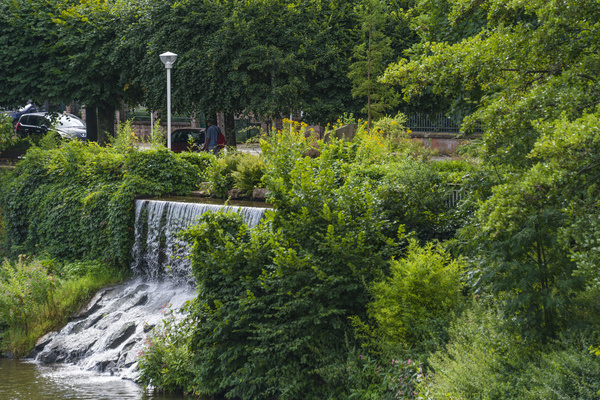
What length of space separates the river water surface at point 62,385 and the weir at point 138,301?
0.29 metres

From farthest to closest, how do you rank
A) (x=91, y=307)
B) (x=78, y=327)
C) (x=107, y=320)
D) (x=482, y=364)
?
(x=91, y=307)
(x=78, y=327)
(x=107, y=320)
(x=482, y=364)

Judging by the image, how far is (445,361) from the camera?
6691 millimetres

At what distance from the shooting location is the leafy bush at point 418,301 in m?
7.59

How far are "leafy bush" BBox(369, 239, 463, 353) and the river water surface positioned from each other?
10.4ft

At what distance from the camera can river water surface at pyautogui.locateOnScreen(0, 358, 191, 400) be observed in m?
9.48

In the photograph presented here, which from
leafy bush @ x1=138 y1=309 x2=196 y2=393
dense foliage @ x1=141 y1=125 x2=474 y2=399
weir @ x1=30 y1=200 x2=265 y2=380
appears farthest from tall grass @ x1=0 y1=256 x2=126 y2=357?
dense foliage @ x1=141 y1=125 x2=474 y2=399

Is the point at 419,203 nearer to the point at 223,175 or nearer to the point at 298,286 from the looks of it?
the point at 298,286

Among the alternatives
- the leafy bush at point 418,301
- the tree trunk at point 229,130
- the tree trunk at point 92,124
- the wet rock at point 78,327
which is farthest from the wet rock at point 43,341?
the tree trunk at point 92,124

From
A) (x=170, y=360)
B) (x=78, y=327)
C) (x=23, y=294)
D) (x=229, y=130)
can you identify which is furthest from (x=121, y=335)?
(x=229, y=130)

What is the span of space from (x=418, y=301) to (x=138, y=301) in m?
6.55

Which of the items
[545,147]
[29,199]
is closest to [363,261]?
[545,147]

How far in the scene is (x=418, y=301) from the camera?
25.4 feet

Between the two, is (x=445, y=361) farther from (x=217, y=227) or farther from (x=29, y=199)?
(x=29, y=199)

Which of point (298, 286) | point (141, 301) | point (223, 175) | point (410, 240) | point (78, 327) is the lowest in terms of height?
point (78, 327)
